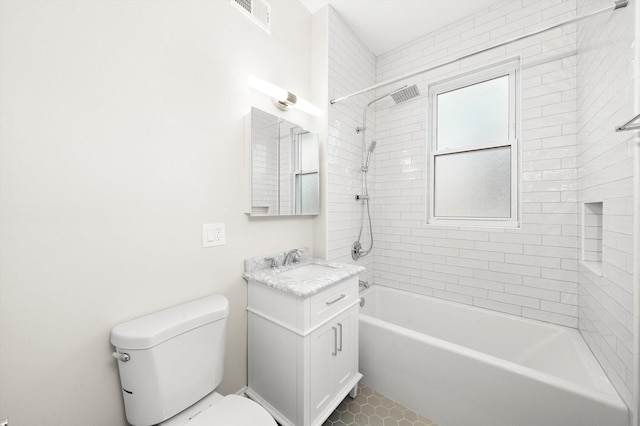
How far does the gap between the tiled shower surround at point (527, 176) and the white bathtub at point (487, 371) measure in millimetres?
98

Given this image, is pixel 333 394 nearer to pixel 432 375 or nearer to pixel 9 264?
pixel 432 375

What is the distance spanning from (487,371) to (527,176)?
1395 millimetres

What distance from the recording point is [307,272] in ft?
5.50

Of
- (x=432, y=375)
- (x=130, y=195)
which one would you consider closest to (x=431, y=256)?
(x=432, y=375)

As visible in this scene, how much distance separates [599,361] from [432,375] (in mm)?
860

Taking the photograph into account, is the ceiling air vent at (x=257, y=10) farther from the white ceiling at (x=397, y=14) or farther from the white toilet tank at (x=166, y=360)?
the white toilet tank at (x=166, y=360)

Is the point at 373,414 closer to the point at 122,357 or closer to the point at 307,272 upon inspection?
the point at 307,272

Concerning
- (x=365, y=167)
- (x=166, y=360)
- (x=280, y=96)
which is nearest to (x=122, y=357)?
(x=166, y=360)

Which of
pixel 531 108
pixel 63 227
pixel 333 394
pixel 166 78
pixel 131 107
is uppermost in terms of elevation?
pixel 531 108

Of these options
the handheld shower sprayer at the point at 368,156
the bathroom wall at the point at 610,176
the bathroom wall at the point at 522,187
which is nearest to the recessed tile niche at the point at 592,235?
the bathroom wall at the point at 610,176

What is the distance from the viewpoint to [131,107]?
3.46 feet

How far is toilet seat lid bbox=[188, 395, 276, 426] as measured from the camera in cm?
94

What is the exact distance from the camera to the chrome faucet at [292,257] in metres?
1.75

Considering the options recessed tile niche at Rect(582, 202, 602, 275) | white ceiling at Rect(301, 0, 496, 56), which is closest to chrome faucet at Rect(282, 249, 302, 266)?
recessed tile niche at Rect(582, 202, 602, 275)
